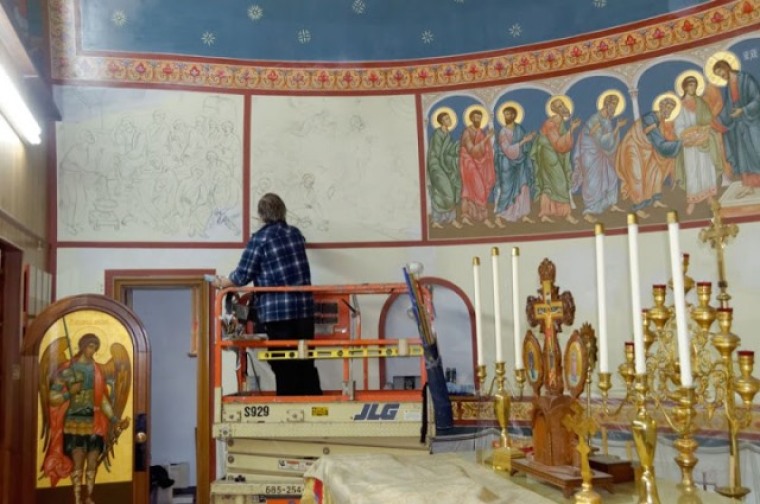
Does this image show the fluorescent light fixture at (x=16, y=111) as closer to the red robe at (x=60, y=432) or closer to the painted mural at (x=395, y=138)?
the painted mural at (x=395, y=138)

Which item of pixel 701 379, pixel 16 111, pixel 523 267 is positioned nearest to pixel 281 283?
pixel 16 111

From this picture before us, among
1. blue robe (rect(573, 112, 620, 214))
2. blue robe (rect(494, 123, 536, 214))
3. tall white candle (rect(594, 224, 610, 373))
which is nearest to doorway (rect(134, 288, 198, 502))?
blue robe (rect(494, 123, 536, 214))

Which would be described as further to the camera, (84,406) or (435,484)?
(84,406)

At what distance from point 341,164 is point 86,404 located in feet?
14.4

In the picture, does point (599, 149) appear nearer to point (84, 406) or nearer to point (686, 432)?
point (84, 406)

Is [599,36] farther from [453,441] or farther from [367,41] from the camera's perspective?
[453,441]

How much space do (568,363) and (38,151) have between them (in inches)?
282

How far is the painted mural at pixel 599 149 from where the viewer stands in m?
7.99

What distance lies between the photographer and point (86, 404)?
20.8 ft

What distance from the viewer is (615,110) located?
8703 millimetres

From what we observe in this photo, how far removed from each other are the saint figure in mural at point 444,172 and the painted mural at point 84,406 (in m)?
4.30

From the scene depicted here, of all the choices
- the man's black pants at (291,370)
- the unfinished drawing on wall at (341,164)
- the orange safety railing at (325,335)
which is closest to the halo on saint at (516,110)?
the unfinished drawing on wall at (341,164)

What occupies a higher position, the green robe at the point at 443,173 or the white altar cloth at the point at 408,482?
the green robe at the point at 443,173

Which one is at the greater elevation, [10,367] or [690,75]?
[690,75]
